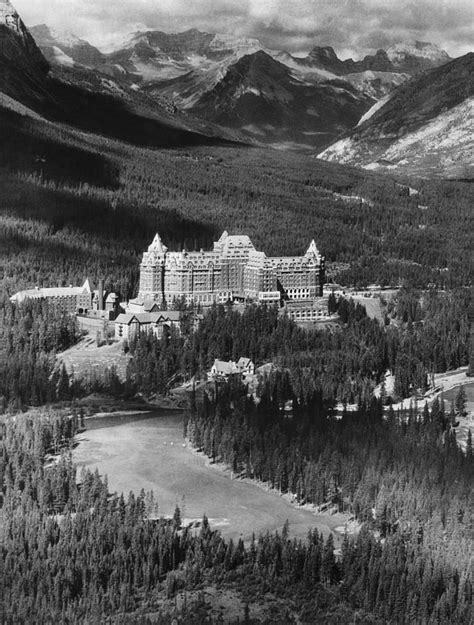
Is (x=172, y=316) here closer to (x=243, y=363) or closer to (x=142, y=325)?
(x=142, y=325)

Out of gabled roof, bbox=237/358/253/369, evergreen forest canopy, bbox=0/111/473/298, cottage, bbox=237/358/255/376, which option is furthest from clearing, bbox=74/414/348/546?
evergreen forest canopy, bbox=0/111/473/298

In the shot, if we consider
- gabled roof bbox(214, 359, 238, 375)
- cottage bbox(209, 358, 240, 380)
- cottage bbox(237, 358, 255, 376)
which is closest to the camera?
cottage bbox(209, 358, 240, 380)

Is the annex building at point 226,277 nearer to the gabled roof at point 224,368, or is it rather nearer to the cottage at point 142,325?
the cottage at point 142,325

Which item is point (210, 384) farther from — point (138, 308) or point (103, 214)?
point (103, 214)

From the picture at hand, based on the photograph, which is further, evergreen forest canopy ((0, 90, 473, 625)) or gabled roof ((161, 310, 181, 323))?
gabled roof ((161, 310, 181, 323))

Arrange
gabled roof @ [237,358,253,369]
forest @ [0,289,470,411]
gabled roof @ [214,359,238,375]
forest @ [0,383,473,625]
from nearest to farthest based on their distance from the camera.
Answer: forest @ [0,383,473,625] → forest @ [0,289,470,411] → gabled roof @ [214,359,238,375] → gabled roof @ [237,358,253,369]

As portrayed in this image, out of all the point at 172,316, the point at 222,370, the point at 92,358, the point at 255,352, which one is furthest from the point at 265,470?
the point at 172,316

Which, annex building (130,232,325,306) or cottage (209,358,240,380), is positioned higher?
annex building (130,232,325,306)

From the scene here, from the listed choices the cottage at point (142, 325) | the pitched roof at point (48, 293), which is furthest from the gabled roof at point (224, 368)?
the pitched roof at point (48, 293)

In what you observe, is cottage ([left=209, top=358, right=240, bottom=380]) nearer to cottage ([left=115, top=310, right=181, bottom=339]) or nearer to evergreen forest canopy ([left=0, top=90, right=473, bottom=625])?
evergreen forest canopy ([left=0, top=90, right=473, bottom=625])
